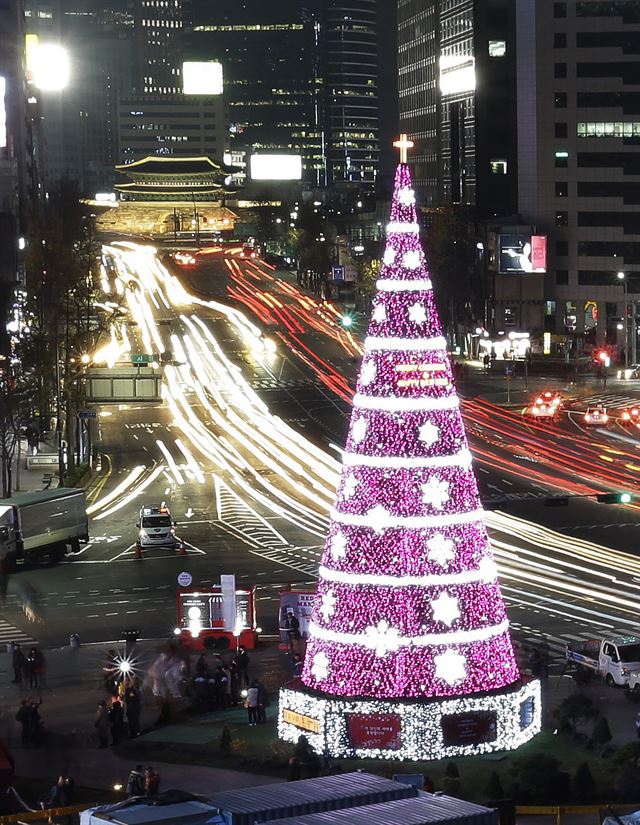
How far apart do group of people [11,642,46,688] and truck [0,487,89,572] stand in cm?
1837

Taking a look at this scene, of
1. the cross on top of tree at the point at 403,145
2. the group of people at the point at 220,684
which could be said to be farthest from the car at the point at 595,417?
the cross on top of tree at the point at 403,145

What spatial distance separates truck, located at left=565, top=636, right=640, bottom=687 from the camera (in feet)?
155

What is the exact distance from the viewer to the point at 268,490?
288 ft

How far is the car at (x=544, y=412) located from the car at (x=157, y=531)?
39685mm

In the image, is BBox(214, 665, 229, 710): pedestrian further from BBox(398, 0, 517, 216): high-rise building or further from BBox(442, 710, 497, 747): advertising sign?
BBox(398, 0, 517, 216): high-rise building

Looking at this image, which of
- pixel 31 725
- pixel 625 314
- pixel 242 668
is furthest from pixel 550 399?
pixel 31 725

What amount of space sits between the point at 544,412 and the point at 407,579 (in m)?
70.6

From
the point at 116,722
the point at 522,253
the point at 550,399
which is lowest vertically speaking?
the point at 550,399

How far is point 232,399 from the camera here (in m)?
124

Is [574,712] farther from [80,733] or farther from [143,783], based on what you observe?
[80,733]

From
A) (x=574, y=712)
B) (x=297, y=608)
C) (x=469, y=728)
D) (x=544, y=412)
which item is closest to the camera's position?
(x=469, y=728)

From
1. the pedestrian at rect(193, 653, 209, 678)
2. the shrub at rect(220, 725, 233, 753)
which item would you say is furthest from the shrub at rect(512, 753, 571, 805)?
the pedestrian at rect(193, 653, 209, 678)

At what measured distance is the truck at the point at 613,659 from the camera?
47.3m

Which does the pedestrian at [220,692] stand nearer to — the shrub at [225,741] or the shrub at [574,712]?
the shrub at [225,741]
